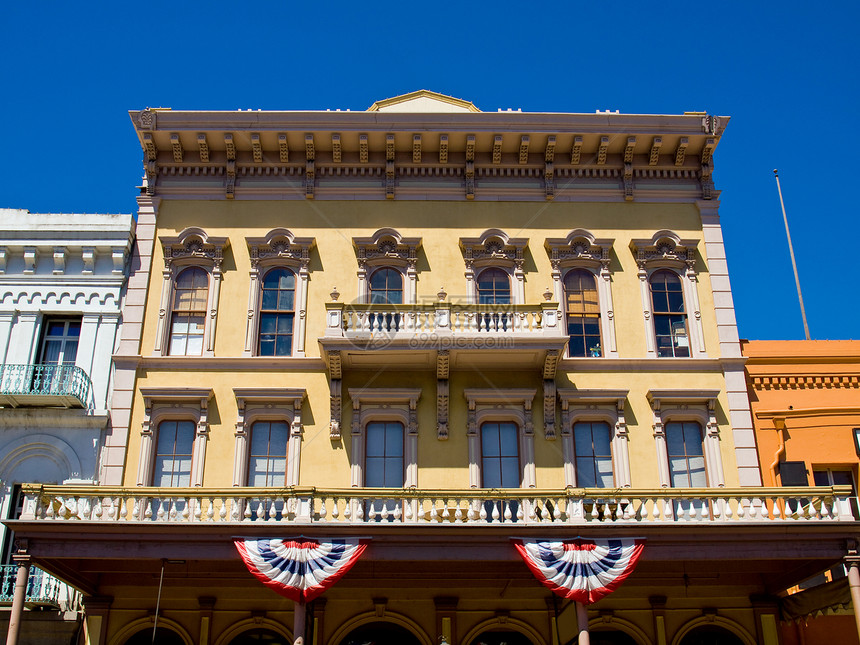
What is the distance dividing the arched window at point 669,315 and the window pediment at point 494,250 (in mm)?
3260

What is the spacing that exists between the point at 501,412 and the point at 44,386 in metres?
9.80

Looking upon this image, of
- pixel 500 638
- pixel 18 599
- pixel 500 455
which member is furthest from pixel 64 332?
pixel 500 638

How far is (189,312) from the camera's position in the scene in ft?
68.3

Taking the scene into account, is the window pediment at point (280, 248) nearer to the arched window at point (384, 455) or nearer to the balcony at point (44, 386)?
the arched window at point (384, 455)

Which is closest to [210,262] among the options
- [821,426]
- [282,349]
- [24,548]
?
[282,349]

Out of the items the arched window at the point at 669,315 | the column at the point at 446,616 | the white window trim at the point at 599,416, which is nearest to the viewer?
the column at the point at 446,616

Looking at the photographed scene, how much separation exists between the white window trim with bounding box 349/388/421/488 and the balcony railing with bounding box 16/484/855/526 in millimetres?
2770

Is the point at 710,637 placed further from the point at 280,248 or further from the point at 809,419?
the point at 280,248

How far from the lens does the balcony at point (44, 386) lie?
18938 mm

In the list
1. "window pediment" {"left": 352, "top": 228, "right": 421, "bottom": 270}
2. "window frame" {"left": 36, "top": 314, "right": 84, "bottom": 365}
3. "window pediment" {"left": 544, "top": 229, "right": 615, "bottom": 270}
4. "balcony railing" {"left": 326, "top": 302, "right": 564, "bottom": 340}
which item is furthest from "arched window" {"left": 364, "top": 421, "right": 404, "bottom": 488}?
"window frame" {"left": 36, "top": 314, "right": 84, "bottom": 365}

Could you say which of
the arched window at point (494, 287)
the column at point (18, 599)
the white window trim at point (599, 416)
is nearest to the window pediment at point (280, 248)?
the arched window at point (494, 287)

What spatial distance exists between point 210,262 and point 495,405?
745 centimetres

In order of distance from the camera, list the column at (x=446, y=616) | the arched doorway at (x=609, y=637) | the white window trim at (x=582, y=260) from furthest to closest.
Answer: the white window trim at (x=582, y=260), the arched doorway at (x=609, y=637), the column at (x=446, y=616)

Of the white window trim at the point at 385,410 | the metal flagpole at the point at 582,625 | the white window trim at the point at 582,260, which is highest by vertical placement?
the white window trim at the point at 582,260
